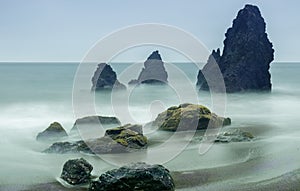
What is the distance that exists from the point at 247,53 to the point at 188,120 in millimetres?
62390

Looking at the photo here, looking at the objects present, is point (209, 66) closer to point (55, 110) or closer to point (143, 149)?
point (55, 110)

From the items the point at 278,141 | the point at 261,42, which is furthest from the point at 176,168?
the point at 261,42

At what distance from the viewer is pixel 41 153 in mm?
27578

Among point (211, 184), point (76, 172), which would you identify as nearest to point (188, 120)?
point (211, 184)

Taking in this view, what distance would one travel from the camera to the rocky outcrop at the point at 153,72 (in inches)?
4820

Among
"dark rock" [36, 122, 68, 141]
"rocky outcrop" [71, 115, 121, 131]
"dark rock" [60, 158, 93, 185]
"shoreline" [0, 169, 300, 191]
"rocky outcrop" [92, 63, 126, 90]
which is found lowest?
"shoreline" [0, 169, 300, 191]

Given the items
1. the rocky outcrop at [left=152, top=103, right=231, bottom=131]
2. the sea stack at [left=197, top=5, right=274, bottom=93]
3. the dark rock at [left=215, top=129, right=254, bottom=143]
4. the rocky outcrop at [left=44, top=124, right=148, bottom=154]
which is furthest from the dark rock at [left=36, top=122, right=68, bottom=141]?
the sea stack at [left=197, top=5, right=274, bottom=93]

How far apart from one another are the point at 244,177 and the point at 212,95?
6019 centimetres

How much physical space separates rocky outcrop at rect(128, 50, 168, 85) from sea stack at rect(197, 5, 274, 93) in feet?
81.8

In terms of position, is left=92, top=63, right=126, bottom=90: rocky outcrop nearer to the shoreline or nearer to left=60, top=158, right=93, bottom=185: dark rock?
left=60, top=158, right=93, bottom=185: dark rock

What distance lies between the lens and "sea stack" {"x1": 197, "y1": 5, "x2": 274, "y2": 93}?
92.7 metres

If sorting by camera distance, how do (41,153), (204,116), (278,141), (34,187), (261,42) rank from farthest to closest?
(261,42) < (204,116) < (278,141) < (41,153) < (34,187)

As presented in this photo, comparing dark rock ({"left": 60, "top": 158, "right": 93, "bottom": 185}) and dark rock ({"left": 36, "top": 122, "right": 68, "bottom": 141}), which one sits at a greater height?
dark rock ({"left": 36, "top": 122, "right": 68, "bottom": 141})

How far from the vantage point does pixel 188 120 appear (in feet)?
118
